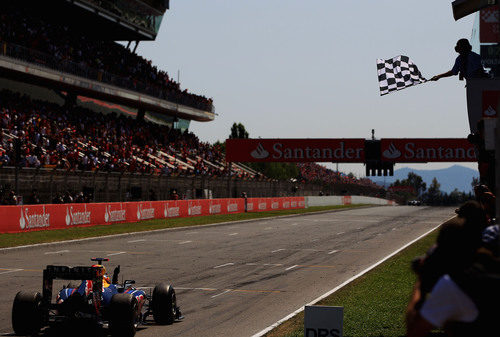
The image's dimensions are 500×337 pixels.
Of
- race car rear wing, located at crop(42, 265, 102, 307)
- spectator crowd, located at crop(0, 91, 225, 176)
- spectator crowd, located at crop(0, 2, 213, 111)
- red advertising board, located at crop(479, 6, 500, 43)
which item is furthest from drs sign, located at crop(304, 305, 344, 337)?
spectator crowd, located at crop(0, 2, 213, 111)

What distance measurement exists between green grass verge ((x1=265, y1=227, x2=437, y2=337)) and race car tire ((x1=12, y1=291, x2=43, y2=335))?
10.1ft

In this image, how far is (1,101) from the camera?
37.5m

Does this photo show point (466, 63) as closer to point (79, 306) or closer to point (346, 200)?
point (79, 306)

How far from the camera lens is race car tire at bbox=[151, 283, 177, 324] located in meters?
9.82

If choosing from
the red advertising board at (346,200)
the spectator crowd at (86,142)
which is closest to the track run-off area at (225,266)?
the spectator crowd at (86,142)

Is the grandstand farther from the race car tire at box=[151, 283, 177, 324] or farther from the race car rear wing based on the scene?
the race car rear wing

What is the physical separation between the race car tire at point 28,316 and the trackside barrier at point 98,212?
16718 mm

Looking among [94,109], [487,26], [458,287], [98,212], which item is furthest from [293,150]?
[458,287]

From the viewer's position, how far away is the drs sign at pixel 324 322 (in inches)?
232

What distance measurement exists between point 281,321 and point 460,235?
655 centimetres

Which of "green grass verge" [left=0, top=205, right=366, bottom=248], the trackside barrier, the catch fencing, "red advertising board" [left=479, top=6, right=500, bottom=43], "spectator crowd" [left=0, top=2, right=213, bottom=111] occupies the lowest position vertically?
"green grass verge" [left=0, top=205, right=366, bottom=248]

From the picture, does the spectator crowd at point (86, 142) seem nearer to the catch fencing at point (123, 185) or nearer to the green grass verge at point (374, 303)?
the catch fencing at point (123, 185)

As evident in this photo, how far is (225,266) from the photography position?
56.3 feet

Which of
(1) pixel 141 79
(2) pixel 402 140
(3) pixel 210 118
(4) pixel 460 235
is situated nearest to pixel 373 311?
(4) pixel 460 235
